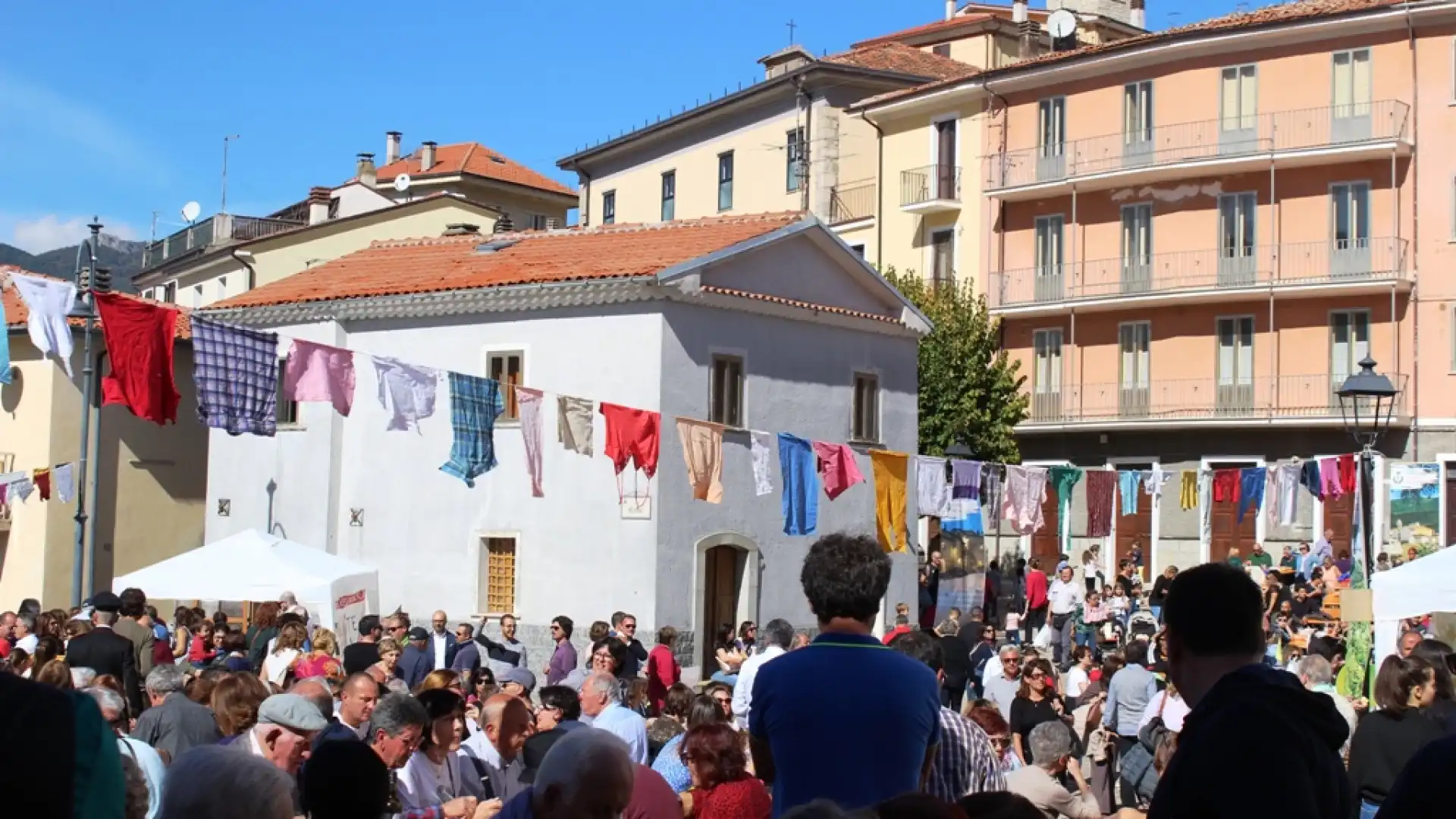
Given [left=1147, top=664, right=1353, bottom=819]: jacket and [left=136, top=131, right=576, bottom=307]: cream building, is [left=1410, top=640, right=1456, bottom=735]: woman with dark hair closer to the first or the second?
[left=1147, top=664, right=1353, bottom=819]: jacket

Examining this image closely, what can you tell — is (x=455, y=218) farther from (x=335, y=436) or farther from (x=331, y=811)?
(x=331, y=811)

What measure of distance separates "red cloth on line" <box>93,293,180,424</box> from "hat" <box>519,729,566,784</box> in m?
8.70

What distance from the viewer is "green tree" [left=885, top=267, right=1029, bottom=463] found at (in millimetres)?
40938

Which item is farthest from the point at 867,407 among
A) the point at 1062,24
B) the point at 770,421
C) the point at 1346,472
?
the point at 1062,24

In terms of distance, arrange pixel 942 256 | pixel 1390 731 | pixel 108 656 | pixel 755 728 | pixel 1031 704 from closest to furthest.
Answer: pixel 755 728 → pixel 1390 731 → pixel 1031 704 → pixel 108 656 → pixel 942 256

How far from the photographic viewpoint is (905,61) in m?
50.0

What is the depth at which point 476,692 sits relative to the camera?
41.8 feet

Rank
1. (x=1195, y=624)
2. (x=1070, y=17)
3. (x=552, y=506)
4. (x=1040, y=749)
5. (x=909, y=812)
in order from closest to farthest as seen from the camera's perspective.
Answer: (x=909, y=812), (x=1195, y=624), (x=1040, y=749), (x=552, y=506), (x=1070, y=17)

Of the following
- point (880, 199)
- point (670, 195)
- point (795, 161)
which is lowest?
point (880, 199)

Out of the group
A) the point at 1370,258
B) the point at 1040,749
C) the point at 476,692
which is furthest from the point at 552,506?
the point at 1370,258

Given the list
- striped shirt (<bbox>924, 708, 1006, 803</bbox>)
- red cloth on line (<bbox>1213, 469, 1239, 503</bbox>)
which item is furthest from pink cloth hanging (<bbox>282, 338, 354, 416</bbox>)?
red cloth on line (<bbox>1213, 469, 1239, 503</bbox>)

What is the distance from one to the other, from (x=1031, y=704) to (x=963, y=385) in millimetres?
29087

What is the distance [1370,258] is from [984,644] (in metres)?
23.2

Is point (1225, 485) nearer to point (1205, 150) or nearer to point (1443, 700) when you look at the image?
point (1205, 150)
